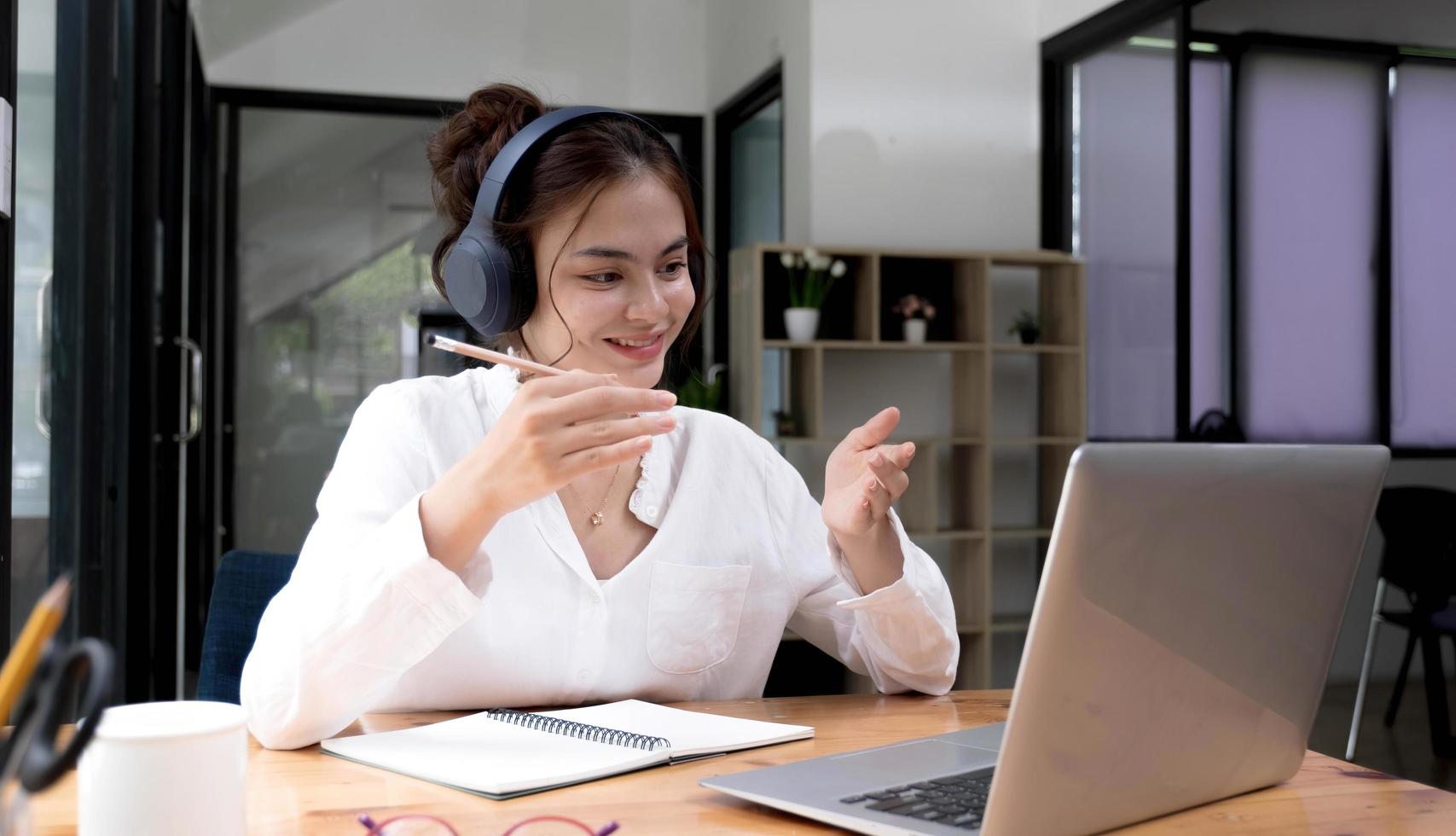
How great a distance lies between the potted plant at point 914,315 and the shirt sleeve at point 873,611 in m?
2.68

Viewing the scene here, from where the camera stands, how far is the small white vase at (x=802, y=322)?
413cm

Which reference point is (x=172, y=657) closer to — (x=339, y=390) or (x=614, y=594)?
(x=339, y=390)

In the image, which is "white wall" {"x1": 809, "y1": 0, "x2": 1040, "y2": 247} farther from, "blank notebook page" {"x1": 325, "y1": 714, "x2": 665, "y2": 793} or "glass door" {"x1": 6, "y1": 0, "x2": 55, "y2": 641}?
"blank notebook page" {"x1": 325, "y1": 714, "x2": 665, "y2": 793}

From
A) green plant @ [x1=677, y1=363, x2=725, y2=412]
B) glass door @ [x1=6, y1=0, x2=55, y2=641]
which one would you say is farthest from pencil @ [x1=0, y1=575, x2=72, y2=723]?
green plant @ [x1=677, y1=363, x2=725, y2=412]

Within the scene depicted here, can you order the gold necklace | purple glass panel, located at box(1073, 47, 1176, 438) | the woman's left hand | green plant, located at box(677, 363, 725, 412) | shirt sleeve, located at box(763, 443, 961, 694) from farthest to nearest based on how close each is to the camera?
green plant, located at box(677, 363, 725, 412), purple glass panel, located at box(1073, 47, 1176, 438), the gold necklace, shirt sleeve, located at box(763, 443, 961, 694), the woman's left hand

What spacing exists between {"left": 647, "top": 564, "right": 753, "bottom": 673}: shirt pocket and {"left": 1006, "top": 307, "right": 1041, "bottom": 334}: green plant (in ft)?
9.88

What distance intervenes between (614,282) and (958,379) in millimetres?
3111

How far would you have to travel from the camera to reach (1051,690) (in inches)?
27.3

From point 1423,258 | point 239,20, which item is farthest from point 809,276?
point 239,20

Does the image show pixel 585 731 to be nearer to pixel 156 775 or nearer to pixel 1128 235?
pixel 156 775

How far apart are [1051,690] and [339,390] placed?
4588 mm

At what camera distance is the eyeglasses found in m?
0.78

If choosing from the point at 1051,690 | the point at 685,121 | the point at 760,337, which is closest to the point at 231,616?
the point at 1051,690

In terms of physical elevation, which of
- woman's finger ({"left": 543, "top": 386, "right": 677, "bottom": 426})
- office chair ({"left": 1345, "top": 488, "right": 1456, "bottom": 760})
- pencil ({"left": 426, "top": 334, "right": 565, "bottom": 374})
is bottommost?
office chair ({"left": 1345, "top": 488, "right": 1456, "bottom": 760})
